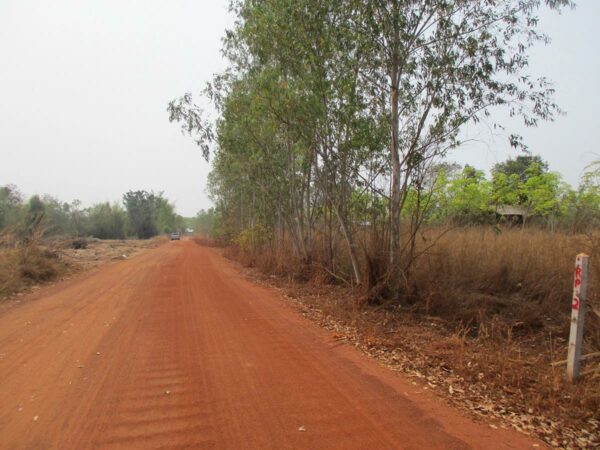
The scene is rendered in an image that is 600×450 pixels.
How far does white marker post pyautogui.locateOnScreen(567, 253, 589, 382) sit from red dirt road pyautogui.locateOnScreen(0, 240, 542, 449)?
1.65 metres

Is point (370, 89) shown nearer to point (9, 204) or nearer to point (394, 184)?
point (394, 184)

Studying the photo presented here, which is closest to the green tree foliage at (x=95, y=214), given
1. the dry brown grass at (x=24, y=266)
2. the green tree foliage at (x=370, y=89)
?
the dry brown grass at (x=24, y=266)

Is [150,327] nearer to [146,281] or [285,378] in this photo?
[285,378]

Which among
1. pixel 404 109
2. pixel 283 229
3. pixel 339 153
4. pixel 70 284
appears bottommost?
pixel 70 284

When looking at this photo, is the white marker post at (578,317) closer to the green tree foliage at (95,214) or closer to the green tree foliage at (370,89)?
the green tree foliage at (370,89)

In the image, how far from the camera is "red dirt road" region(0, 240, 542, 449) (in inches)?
158

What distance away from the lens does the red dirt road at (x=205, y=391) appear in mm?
4004

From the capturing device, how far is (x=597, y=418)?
446 centimetres

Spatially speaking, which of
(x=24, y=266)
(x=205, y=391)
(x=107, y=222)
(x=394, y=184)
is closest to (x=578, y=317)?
(x=205, y=391)

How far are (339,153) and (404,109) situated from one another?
1.88 metres

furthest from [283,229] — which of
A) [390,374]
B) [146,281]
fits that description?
[390,374]

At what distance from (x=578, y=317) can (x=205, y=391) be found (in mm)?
4245

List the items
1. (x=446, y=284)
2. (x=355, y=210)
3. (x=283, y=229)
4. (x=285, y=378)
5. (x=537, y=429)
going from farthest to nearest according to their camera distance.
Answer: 1. (x=283, y=229)
2. (x=355, y=210)
3. (x=446, y=284)
4. (x=285, y=378)
5. (x=537, y=429)

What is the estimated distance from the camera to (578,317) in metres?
5.16
